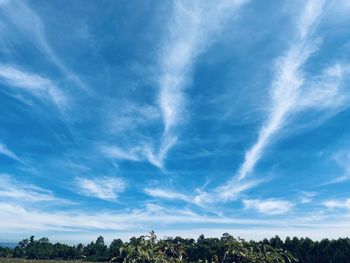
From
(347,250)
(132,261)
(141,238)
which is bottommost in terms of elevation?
(132,261)

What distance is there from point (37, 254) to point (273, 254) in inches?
8599

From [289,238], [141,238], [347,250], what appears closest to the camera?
[141,238]

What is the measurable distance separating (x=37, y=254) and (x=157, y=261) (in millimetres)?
217033

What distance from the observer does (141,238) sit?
853cm

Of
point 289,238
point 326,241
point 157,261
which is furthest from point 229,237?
point 289,238

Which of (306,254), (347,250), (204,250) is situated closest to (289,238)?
(306,254)

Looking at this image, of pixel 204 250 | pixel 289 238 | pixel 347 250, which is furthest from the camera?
pixel 204 250

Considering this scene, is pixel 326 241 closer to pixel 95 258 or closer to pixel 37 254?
pixel 95 258

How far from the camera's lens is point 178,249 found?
895 centimetres

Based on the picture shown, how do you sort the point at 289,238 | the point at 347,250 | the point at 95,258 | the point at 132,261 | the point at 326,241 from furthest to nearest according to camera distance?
the point at 95,258
the point at 289,238
the point at 326,241
the point at 347,250
the point at 132,261

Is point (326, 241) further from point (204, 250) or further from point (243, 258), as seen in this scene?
point (243, 258)

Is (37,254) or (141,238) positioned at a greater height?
(37,254)

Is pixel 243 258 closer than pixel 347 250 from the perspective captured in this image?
Yes

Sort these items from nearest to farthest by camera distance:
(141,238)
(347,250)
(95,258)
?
1. (141,238)
2. (347,250)
3. (95,258)
